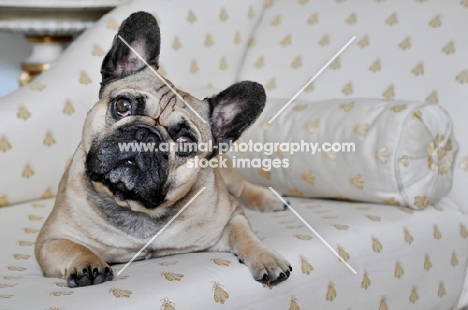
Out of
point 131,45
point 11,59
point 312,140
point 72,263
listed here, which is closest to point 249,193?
point 312,140

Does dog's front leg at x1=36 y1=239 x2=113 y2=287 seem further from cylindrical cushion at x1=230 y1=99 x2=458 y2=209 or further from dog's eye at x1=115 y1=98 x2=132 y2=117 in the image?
cylindrical cushion at x1=230 y1=99 x2=458 y2=209

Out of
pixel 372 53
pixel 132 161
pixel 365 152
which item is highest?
pixel 372 53

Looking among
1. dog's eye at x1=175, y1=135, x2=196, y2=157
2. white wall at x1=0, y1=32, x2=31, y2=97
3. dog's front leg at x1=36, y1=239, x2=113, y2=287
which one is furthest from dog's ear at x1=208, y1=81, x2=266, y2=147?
white wall at x1=0, y1=32, x2=31, y2=97

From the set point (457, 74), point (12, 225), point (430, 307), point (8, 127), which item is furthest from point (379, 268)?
point (8, 127)

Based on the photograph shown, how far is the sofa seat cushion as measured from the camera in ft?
4.01

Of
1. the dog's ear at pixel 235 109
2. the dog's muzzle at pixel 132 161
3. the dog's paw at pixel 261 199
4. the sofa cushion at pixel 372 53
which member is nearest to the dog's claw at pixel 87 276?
the dog's muzzle at pixel 132 161

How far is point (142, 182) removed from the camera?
4.27 ft

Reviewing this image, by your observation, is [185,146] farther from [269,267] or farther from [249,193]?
[249,193]

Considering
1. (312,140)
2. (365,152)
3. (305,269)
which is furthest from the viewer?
(312,140)

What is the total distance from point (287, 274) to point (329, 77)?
89 cm

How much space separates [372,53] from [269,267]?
0.92 metres

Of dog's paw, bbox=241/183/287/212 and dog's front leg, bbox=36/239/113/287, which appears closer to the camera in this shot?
dog's front leg, bbox=36/239/113/287

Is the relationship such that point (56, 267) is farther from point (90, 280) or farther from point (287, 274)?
point (287, 274)

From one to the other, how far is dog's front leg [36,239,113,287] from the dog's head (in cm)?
12
